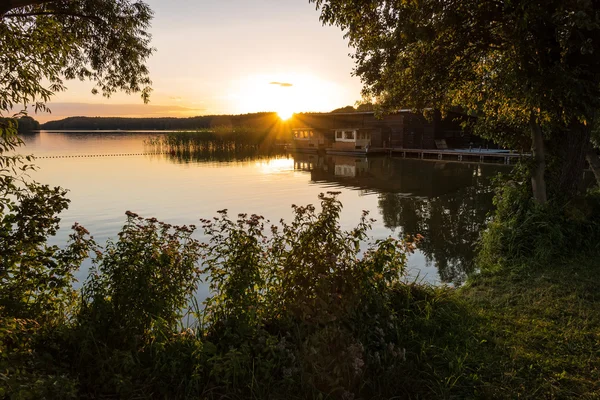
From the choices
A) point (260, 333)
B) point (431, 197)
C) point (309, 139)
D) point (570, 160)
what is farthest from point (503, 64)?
point (309, 139)

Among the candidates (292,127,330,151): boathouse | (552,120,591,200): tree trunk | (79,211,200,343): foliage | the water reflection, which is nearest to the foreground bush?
(79,211,200,343): foliage

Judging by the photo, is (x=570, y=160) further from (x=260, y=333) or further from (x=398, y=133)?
(x=398, y=133)

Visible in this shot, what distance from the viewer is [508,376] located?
149 inches

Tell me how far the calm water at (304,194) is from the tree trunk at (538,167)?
8.11ft

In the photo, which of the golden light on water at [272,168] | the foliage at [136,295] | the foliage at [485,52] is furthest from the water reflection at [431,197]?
the foliage at [136,295]

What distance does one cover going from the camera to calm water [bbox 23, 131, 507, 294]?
13.5 metres

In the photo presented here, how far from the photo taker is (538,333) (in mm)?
4699

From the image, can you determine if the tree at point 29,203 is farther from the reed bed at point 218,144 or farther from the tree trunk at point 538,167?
the reed bed at point 218,144

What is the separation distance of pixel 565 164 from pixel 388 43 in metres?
4.87

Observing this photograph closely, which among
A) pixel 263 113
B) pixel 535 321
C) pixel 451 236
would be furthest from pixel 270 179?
pixel 263 113

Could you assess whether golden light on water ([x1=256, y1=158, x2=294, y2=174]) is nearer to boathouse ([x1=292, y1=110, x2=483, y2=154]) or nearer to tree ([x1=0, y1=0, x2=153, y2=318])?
boathouse ([x1=292, y1=110, x2=483, y2=154])

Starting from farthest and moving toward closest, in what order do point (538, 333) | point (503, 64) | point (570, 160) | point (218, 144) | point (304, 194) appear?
point (218, 144)
point (304, 194)
point (570, 160)
point (503, 64)
point (538, 333)

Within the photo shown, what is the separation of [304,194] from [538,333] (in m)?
18.0

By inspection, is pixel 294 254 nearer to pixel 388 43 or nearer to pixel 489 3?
pixel 388 43
